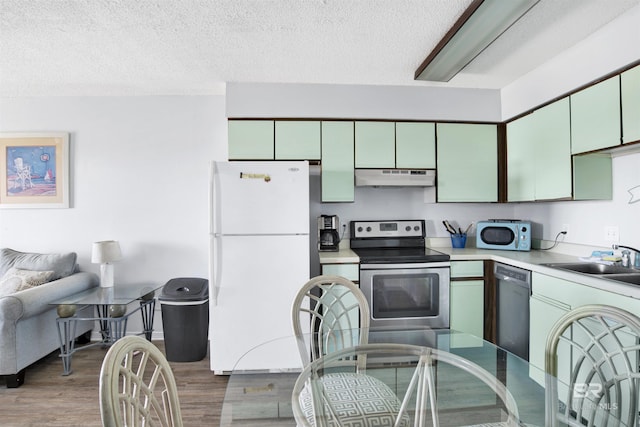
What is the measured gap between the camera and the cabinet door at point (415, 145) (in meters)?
3.17

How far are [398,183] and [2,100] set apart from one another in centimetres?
397

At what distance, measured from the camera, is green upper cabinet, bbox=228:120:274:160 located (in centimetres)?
305

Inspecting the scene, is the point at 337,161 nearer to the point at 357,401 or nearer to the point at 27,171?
the point at 357,401

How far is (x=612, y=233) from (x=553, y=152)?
69 centimetres

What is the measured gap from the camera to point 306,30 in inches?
88.1

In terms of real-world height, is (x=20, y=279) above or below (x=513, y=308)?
above

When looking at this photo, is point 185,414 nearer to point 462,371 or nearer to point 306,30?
point 462,371

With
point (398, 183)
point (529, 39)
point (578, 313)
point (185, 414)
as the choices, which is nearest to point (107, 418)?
point (578, 313)

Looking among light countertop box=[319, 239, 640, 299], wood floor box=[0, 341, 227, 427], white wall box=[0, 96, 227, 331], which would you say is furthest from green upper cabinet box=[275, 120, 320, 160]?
wood floor box=[0, 341, 227, 427]

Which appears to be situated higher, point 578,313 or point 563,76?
point 563,76

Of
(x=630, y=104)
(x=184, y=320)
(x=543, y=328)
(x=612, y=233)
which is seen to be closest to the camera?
(x=630, y=104)

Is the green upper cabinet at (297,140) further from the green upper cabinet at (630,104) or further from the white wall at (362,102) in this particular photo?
the green upper cabinet at (630,104)

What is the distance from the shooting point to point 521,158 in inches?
119

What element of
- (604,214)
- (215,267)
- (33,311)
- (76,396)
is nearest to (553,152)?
(604,214)
